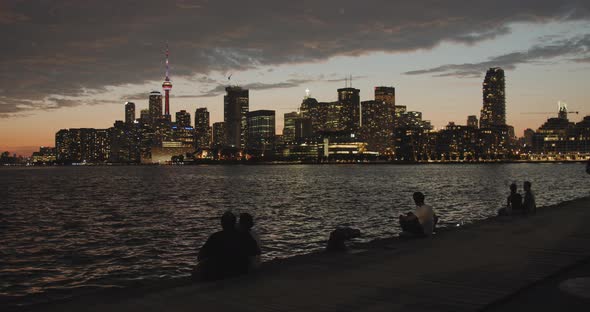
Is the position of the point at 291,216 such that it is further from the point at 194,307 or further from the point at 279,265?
the point at 194,307

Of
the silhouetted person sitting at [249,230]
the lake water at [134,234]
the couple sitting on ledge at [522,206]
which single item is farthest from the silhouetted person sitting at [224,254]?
the couple sitting on ledge at [522,206]

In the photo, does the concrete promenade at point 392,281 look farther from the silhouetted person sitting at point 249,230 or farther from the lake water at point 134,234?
the lake water at point 134,234

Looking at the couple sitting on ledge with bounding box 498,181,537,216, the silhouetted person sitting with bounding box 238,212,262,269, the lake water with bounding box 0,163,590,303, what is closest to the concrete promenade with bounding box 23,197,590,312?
the silhouetted person sitting with bounding box 238,212,262,269

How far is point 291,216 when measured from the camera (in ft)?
131

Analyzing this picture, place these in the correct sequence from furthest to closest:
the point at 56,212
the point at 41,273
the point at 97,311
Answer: the point at 56,212
the point at 41,273
the point at 97,311

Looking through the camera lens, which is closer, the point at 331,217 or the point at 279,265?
the point at 279,265

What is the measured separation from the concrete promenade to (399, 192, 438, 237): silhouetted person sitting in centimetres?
88

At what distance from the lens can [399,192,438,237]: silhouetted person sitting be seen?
56.1 feet

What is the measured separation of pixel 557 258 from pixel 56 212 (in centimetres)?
4427

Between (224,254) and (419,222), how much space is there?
8.08 m

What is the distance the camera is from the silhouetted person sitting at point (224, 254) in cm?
1116

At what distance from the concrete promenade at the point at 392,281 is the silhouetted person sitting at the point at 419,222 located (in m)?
0.88

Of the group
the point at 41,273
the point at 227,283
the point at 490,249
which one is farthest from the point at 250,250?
the point at 41,273

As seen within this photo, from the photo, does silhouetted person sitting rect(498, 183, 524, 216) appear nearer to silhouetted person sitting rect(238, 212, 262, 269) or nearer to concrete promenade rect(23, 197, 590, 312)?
concrete promenade rect(23, 197, 590, 312)
